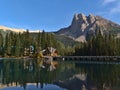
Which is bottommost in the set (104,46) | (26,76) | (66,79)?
(66,79)

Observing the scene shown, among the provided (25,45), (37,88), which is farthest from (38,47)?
(37,88)

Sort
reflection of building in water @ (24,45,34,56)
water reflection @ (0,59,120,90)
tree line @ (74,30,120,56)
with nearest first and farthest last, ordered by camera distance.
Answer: water reflection @ (0,59,120,90) → tree line @ (74,30,120,56) → reflection of building in water @ (24,45,34,56)

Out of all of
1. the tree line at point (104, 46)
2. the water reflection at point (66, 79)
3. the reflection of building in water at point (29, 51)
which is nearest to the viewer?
the water reflection at point (66, 79)

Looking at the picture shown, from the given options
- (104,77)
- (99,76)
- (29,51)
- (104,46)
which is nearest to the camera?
(104,77)

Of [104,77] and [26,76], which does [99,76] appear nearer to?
[104,77]

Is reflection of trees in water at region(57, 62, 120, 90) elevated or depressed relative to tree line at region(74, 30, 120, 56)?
depressed

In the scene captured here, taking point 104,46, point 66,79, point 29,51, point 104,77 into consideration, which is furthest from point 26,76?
point 29,51

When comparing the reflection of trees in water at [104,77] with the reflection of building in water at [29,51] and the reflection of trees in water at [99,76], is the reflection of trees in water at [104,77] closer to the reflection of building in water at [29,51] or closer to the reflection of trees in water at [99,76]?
the reflection of trees in water at [99,76]

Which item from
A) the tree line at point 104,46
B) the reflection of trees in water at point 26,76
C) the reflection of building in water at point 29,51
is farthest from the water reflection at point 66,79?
the reflection of building in water at point 29,51

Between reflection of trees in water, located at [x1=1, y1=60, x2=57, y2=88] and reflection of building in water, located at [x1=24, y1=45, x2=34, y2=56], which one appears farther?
reflection of building in water, located at [x1=24, y1=45, x2=34, y2=56]

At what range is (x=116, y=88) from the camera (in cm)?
4025

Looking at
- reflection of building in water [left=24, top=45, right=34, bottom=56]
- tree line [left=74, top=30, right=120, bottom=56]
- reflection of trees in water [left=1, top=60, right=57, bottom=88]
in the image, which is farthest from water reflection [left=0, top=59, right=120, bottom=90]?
reflection of building in water [left=24, top=45, right=34, bottom=56]

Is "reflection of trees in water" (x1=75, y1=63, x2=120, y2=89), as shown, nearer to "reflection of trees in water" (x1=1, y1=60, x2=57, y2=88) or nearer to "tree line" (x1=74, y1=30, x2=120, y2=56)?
"reflection of trees in water" (x1=1, y1=60, x2=57, y2=88)

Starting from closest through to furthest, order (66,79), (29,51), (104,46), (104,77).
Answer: (66,79) → (104,77) → (104,46) → (29,51)
